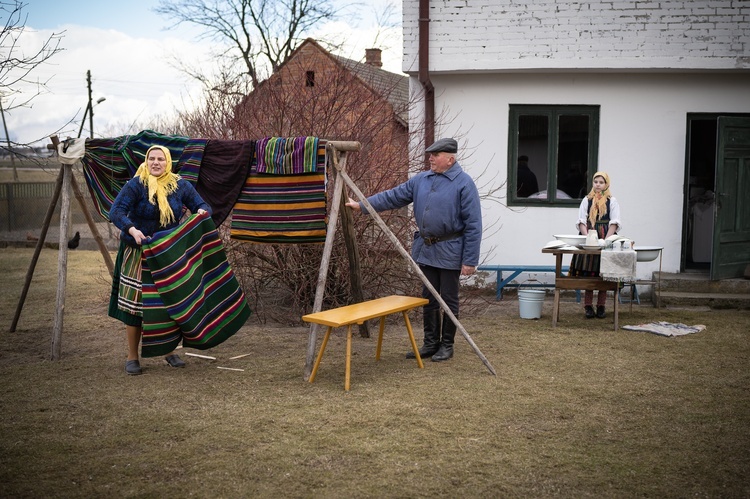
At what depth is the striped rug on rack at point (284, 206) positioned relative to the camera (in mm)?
6375

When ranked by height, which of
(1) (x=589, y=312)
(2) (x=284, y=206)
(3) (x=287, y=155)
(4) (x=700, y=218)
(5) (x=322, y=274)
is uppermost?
(3) (x=287, y=155)

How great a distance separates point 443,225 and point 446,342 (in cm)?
110

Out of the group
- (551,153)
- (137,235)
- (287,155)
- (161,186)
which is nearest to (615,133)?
(551,153)

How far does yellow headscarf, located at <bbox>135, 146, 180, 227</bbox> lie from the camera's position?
19.2ft

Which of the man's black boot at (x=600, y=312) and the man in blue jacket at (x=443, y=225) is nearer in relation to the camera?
the man in blue jacket at (x=443, y=225)

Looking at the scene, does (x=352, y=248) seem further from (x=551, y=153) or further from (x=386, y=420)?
(x=551, y=153)

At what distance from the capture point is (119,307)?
5.96 metres

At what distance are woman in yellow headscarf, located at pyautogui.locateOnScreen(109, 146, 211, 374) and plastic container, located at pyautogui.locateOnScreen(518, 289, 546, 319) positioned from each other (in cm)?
407

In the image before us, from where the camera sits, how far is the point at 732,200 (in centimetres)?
980

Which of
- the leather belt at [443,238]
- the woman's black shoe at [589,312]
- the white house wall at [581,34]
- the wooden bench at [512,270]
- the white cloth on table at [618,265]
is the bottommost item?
the woman's black shoe at [589,312]

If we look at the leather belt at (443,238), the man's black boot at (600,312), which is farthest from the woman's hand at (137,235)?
the man's black boot at (600,312)

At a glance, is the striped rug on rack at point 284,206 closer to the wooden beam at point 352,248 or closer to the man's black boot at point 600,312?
the wooden beam at point 352,248

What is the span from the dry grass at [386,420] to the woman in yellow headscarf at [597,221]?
94 centimetres

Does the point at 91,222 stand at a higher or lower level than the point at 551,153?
lower
